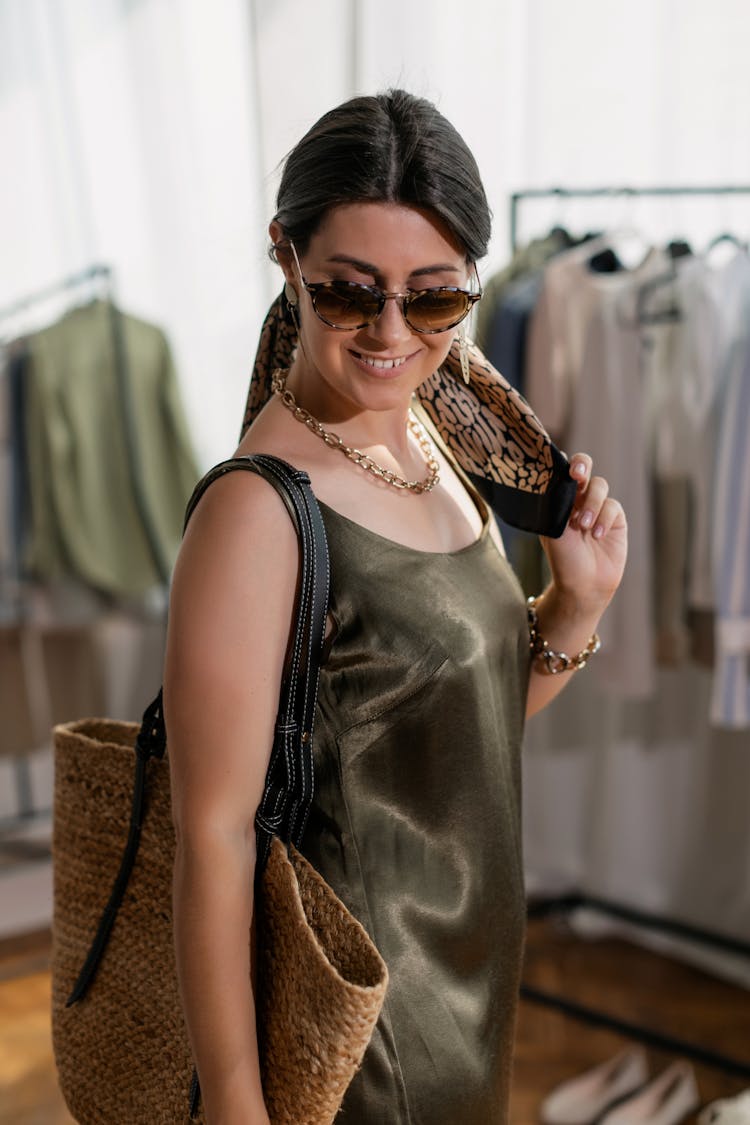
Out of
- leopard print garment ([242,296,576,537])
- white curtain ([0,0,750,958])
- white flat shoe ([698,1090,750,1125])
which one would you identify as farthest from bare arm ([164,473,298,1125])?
white curtain ([0,0,750,958])

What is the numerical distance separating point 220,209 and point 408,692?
260 centimetres

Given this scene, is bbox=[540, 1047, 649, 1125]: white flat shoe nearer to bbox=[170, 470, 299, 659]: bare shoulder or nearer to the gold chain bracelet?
the gold chain bracelet

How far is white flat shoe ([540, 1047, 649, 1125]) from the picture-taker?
2.41 metres

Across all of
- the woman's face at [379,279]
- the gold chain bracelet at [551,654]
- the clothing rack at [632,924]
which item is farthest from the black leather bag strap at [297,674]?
the clothing rack at [632,924]

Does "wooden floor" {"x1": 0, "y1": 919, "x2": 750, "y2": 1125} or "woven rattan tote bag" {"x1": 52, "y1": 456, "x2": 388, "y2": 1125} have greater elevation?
"woven rattan tote bag" {"x1": 52, "y1": 456, "x2": 388, "y2": 1125}

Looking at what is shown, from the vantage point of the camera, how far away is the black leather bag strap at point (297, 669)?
98cm

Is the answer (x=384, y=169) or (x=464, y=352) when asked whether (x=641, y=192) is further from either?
(x=384, y=169)

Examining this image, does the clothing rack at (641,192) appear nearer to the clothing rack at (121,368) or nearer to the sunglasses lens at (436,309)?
the clothing rack at (121,368)

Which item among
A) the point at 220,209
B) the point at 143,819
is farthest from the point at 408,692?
the point at 220,209

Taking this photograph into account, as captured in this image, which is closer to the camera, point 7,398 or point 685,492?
point 685,492

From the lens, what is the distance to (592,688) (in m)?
3.32

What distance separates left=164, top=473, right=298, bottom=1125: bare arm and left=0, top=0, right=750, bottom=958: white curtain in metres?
2.10

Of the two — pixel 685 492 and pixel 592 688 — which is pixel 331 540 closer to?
pixel 685 492

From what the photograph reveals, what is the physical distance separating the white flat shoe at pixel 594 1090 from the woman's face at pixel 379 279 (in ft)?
6.04
